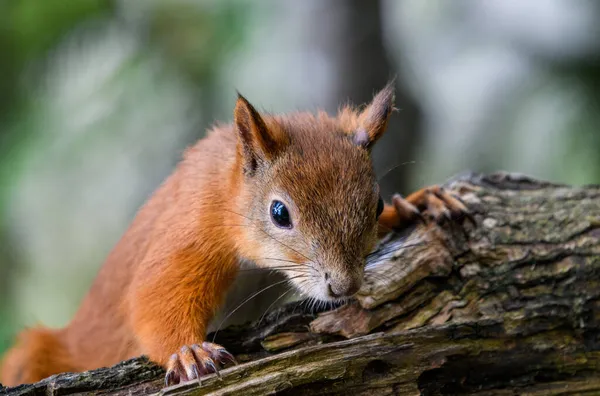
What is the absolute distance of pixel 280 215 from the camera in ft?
6.90

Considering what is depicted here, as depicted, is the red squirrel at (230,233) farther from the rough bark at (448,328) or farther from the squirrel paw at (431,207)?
the rough bark at (448,328)

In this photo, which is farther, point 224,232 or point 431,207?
point 431,207

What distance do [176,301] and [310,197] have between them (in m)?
0.63

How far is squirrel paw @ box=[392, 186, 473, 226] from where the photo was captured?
2.42 m

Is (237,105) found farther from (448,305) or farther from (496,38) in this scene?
(496,38)

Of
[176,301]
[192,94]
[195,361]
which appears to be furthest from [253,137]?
[192,94]

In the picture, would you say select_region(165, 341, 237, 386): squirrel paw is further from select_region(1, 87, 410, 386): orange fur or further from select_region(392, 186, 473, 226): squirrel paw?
select_region(392, 186, 473, 226): squirrel paw

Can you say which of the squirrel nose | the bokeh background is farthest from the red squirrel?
the bokeh background

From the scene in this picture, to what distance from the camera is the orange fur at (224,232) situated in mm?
2012

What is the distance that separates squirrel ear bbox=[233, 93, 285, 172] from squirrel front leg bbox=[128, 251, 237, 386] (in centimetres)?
40

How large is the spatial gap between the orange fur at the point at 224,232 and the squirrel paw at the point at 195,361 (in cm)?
9

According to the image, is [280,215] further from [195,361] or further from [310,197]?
[195,361]

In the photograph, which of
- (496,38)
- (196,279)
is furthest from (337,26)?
(196,279)

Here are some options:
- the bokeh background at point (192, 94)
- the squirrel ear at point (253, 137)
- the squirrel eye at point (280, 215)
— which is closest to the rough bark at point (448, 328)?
the squirrel eye at point (280, 215)
